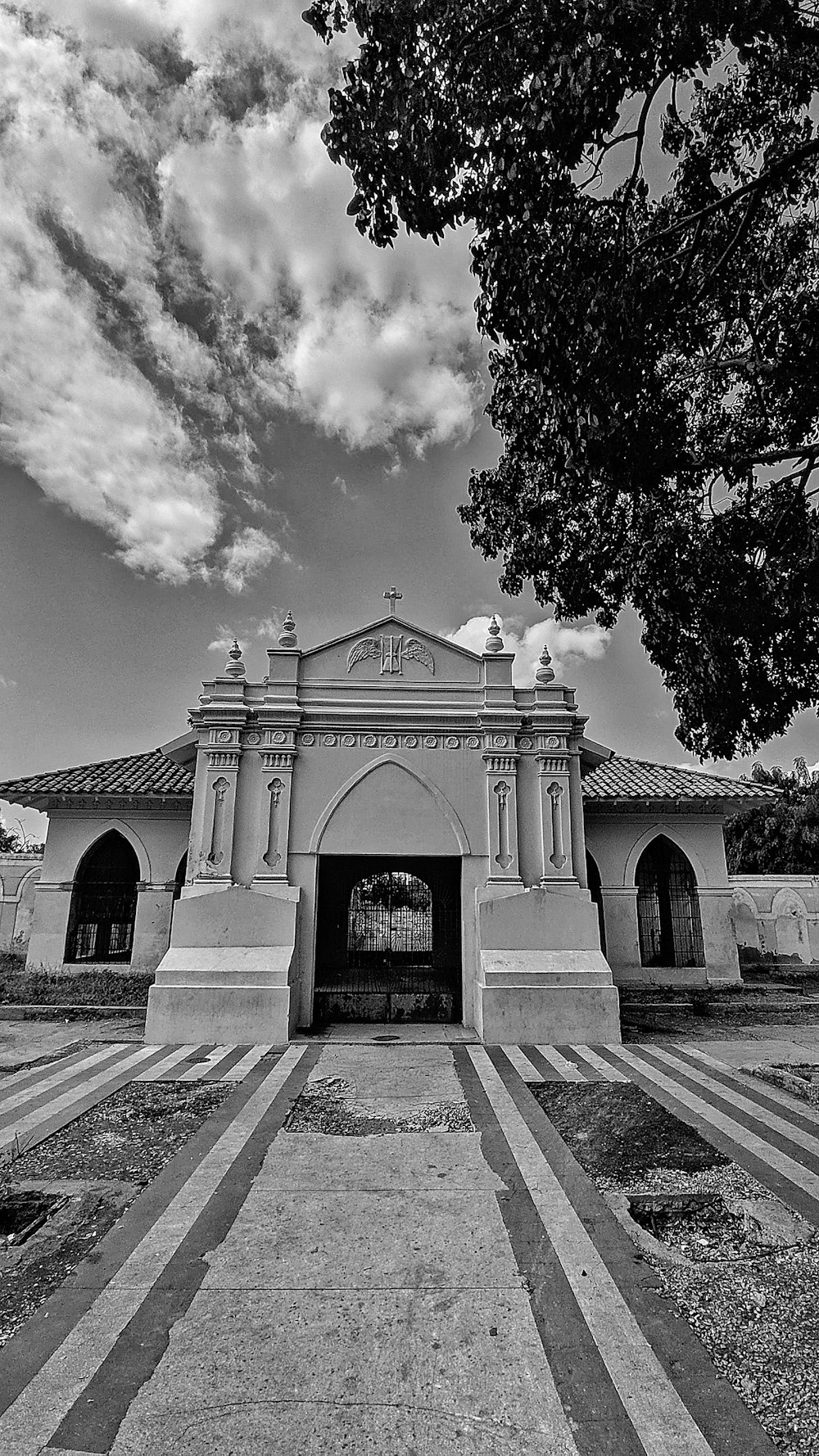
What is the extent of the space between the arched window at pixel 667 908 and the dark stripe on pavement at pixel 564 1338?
10.0 metres

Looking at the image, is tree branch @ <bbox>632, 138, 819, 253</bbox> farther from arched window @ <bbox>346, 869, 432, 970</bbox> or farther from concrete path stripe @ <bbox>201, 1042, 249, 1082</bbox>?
arched window @ <bbox>346, 869, 432, 970</bbox>

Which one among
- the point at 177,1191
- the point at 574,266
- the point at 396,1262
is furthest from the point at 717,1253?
the point at 574,266

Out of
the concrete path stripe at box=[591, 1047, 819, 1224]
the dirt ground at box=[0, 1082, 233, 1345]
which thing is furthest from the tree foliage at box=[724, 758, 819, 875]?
the dirt ground at box=[0, 1082, 233, 1345]

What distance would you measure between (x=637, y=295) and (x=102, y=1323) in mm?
6404

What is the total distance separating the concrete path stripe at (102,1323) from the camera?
2832 millimetres

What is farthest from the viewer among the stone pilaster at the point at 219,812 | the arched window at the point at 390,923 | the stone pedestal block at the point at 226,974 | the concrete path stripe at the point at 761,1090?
the arched window at the point at 390,923

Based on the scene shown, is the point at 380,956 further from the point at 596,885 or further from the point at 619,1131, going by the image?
the point at 619,1131

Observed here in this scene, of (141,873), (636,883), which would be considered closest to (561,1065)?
(636,883)

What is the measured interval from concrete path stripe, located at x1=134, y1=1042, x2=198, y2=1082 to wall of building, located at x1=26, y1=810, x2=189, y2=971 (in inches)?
Result: 202

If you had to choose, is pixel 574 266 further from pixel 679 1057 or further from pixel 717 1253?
pixel 679 1057

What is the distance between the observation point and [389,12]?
410cm

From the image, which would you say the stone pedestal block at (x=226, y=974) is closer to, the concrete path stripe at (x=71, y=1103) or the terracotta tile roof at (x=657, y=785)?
the concrete path stripe at (x=71, y=1103)

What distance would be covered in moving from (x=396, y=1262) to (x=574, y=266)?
595 centimetres

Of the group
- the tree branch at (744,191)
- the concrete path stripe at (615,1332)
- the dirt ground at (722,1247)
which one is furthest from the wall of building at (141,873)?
the tree branch at (744,191)
